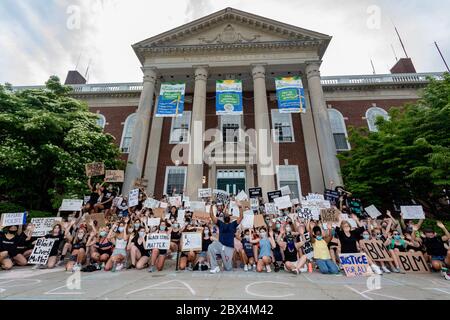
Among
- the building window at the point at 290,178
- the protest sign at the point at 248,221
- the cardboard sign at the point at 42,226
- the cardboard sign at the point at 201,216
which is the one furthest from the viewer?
the building window at the point at 290,178

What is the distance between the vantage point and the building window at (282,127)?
2061 cm

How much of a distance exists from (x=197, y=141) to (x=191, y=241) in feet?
34.4

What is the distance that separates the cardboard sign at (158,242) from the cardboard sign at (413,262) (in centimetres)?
748

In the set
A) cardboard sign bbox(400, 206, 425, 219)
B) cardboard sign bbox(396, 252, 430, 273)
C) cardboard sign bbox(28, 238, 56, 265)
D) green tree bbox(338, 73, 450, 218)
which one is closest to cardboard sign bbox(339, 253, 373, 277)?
cardboard sign bbox(396, 252, 430, 273)

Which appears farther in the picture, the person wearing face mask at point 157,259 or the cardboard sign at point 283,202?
the cardboard sign at point 283,202

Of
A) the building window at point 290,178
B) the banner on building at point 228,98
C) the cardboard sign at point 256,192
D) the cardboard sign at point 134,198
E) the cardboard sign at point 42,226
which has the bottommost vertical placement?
the cardboard sign at point 42,226

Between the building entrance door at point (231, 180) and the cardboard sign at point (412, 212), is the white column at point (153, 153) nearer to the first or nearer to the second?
the building entrance door at point (231, 180)

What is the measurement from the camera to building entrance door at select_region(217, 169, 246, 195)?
19531mm

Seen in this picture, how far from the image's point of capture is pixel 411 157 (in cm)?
1142

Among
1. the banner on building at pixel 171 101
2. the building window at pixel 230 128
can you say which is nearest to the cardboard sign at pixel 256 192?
the banner on building at pixel 171 101

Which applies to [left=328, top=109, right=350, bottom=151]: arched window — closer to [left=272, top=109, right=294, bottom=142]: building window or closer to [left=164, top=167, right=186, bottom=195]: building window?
[left=272, top=109, right=294, bottom=142]: building window

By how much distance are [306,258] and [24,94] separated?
18324 millimetres

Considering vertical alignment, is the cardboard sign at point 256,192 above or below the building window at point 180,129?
below

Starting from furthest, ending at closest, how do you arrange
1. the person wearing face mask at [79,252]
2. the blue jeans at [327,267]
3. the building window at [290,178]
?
the building window at [290,178]
the person wearing face mask at [79,252]
the blue jeans at [327,267]
